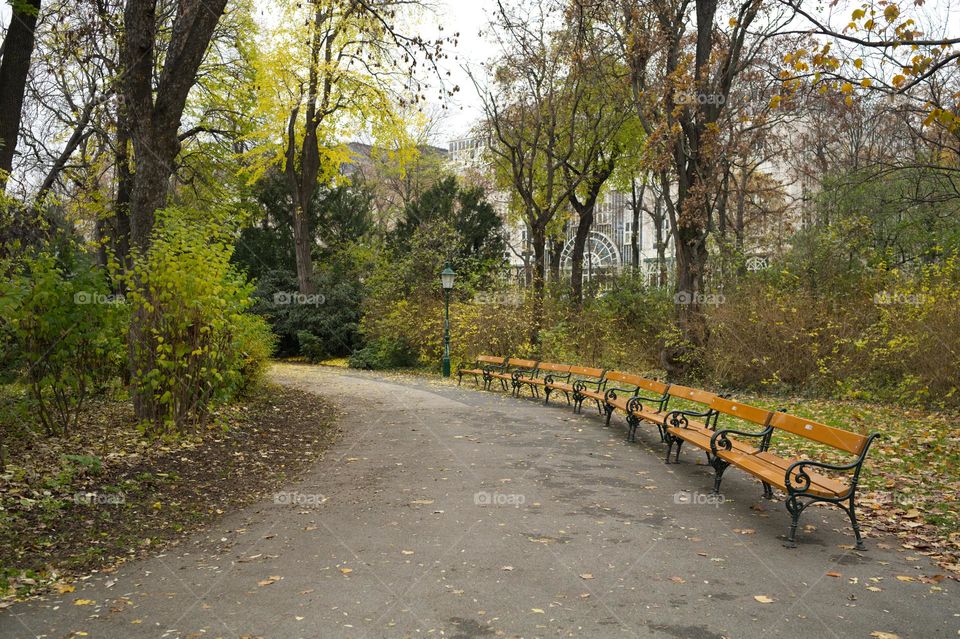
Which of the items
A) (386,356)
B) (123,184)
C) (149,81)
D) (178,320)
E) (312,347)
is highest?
(123,184)

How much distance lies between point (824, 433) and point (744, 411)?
1.44 meters

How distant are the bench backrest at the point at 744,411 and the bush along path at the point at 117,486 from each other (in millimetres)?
4799

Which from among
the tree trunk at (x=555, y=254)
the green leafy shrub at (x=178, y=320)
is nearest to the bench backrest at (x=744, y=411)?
the green leafy shrub at (x=178, y=320)

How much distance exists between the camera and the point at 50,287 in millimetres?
8164

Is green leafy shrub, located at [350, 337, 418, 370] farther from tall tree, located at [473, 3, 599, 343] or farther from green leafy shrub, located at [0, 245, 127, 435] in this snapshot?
green leafy shrub, located at [0, 245, 127, 435]

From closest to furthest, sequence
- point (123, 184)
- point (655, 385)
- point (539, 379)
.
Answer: point (655, 385)
point (539, 379)
point (123, 184)

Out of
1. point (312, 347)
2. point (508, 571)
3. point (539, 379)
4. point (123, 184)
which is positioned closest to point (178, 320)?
point (508, 571)

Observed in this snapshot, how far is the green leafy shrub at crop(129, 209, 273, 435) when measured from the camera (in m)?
8.83

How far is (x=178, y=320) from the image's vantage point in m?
8.92

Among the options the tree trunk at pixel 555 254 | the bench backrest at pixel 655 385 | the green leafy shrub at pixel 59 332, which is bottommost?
the bench backrest at pixel 655 385

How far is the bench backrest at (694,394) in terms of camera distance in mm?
9055

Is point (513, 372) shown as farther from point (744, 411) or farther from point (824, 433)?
point (824, 433)

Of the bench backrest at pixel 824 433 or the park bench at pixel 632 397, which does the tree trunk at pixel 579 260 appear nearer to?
the park bench at pixel 632 397

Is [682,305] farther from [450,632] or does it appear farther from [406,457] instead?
[450,632]
